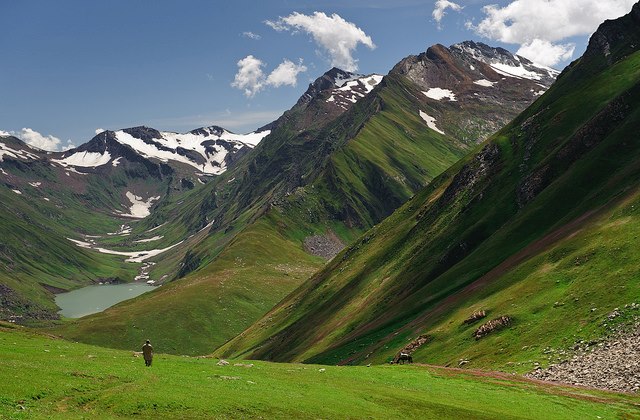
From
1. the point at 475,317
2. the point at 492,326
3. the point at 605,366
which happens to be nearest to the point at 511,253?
the point at 475,317

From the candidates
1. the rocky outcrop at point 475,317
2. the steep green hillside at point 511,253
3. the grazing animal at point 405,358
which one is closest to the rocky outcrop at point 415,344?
the steep green hillside at point 511,253

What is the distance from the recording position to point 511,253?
84438mm

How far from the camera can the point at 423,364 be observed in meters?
62.6

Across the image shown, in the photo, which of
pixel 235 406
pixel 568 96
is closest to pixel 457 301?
pixel 235 406

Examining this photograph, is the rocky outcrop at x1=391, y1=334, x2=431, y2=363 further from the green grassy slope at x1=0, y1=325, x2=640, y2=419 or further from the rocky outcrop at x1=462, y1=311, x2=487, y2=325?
the green grassy slope at x1=0, y1=325, x2=640, y2=419

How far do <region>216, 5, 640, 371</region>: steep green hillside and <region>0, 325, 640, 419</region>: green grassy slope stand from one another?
30.2 ft

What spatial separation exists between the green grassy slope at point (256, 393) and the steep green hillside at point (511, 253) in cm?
922

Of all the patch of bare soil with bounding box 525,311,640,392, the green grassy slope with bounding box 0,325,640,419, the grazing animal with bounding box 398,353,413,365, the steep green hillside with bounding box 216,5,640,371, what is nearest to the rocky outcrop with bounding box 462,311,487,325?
the steep green hillside with bounding box 216,5,640,371

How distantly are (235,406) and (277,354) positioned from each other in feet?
275

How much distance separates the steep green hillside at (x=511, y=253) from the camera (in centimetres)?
5984

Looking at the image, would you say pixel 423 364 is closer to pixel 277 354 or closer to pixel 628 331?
pixel 628 331

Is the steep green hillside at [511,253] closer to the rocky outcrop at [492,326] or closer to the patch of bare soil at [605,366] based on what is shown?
the rocky outcrop at [492,326]

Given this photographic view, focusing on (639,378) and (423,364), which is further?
(423,364)

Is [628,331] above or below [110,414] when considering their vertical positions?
below
